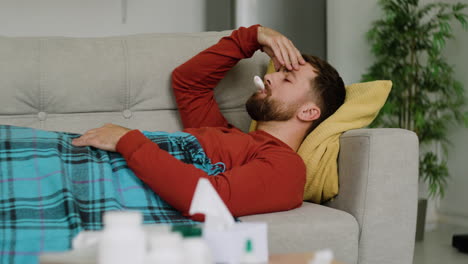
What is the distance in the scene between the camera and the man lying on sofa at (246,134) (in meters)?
1.28

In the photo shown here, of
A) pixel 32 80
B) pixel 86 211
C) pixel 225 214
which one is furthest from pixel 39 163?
pixel 225 214

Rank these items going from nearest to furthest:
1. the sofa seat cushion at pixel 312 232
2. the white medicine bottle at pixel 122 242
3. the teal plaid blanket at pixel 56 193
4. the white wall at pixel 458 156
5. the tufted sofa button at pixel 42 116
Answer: the white medicine bottle at pixel 122 242, the teal plaid blanket at pixel 56 193, the sofa seat cushion at pixel 312 232, the tufted sofa button at pixel 42 116, the white wall at pixel 458 156

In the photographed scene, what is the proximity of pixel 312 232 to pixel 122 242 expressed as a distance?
733 mm

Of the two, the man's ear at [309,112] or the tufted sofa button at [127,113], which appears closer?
the man's ear at [309,112]

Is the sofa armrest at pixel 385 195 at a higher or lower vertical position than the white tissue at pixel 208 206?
lower

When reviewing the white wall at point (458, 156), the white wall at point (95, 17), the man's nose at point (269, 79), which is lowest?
the white wall at point (458, 156)

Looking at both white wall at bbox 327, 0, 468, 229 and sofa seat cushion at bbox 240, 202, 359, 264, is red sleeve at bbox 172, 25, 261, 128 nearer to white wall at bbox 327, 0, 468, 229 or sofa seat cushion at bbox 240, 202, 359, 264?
sofa seat cushion at bbox 240, 202, 359, 264

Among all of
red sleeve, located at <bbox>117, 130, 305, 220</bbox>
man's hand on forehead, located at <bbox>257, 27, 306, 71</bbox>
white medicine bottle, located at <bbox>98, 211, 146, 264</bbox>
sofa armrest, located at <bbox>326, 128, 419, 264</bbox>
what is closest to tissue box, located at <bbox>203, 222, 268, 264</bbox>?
white medicine bottle, located at <bbox>98, 211, 146, 264</bbox>

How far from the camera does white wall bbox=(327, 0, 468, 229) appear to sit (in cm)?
322

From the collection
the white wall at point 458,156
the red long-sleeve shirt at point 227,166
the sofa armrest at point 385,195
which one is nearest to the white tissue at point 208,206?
the red long-sleeve shirt at point 227,166

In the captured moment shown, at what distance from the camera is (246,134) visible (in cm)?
162

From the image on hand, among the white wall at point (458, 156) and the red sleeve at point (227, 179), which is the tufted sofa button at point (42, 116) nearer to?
the red sleeve at point (227, 179)

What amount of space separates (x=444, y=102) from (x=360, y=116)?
180 centimetres

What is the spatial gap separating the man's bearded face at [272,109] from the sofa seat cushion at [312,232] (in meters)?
0.35
